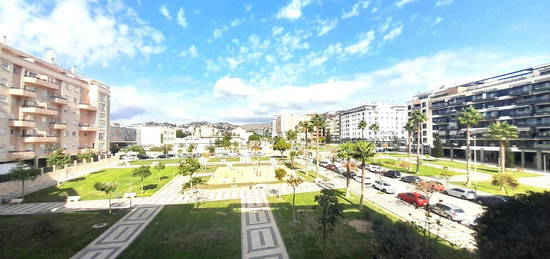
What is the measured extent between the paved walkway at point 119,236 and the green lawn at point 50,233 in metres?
Result: 0.78

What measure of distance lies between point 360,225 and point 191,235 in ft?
53.7

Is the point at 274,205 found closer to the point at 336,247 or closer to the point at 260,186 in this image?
the point at 260,186

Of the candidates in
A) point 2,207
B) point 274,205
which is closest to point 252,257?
point 274,205

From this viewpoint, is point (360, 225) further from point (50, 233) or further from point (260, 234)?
point (50, 233)

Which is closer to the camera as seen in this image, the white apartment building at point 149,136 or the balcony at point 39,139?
the balcony at point 39,139

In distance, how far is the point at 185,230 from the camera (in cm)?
2173

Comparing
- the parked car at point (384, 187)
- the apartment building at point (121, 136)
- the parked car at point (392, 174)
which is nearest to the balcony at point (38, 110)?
the apartment building at point (121, 136)

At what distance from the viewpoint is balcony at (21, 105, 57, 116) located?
47.0 meters

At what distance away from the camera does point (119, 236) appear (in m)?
21.0

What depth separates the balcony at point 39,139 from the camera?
155 feet

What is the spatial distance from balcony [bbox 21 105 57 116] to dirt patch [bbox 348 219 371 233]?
65339 mm

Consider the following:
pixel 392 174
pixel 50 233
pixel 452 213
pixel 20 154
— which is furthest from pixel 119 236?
pixel 392 174

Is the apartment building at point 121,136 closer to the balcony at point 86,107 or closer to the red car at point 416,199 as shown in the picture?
the balcony at point 86,107

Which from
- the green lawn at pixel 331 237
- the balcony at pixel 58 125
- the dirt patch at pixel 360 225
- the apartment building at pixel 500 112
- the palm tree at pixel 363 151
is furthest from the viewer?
the apartment building at pixel 500 112
